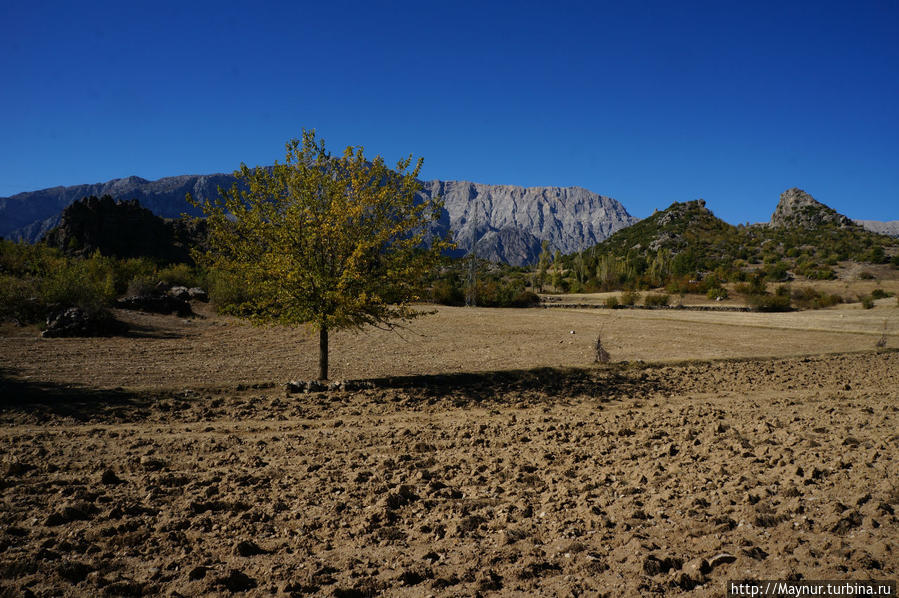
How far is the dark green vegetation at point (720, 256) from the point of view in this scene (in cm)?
7819

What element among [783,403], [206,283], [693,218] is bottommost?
[783,403]

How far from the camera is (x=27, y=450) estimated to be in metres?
7.94

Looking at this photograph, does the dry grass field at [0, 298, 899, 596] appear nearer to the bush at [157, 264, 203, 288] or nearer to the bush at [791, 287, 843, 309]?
the bush at [157, 264, 203, 288]

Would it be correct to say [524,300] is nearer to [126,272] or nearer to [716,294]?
[716,294]

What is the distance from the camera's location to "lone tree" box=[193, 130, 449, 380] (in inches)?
517

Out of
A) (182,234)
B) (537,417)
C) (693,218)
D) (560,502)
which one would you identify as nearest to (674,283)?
(693,218)

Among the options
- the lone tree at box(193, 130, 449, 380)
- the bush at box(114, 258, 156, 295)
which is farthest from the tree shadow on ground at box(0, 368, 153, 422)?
the bush at box(114, 258, 156, 295)

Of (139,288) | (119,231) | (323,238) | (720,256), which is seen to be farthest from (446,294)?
(720,256)

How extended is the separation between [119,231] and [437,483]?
102 meters

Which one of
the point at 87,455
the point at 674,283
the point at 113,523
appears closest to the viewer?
the point at 113,523

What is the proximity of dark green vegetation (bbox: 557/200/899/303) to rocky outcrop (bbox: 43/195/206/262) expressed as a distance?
72912 millimetres

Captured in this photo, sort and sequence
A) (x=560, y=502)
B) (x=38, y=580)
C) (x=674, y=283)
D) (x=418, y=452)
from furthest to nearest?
(x=674, y=283), (x=418, y=452), (x=560, y=502), (x=38, y=580)

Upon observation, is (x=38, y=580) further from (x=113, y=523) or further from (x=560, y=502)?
(x=560, y=502)

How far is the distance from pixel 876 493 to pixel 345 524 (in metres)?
6.19
